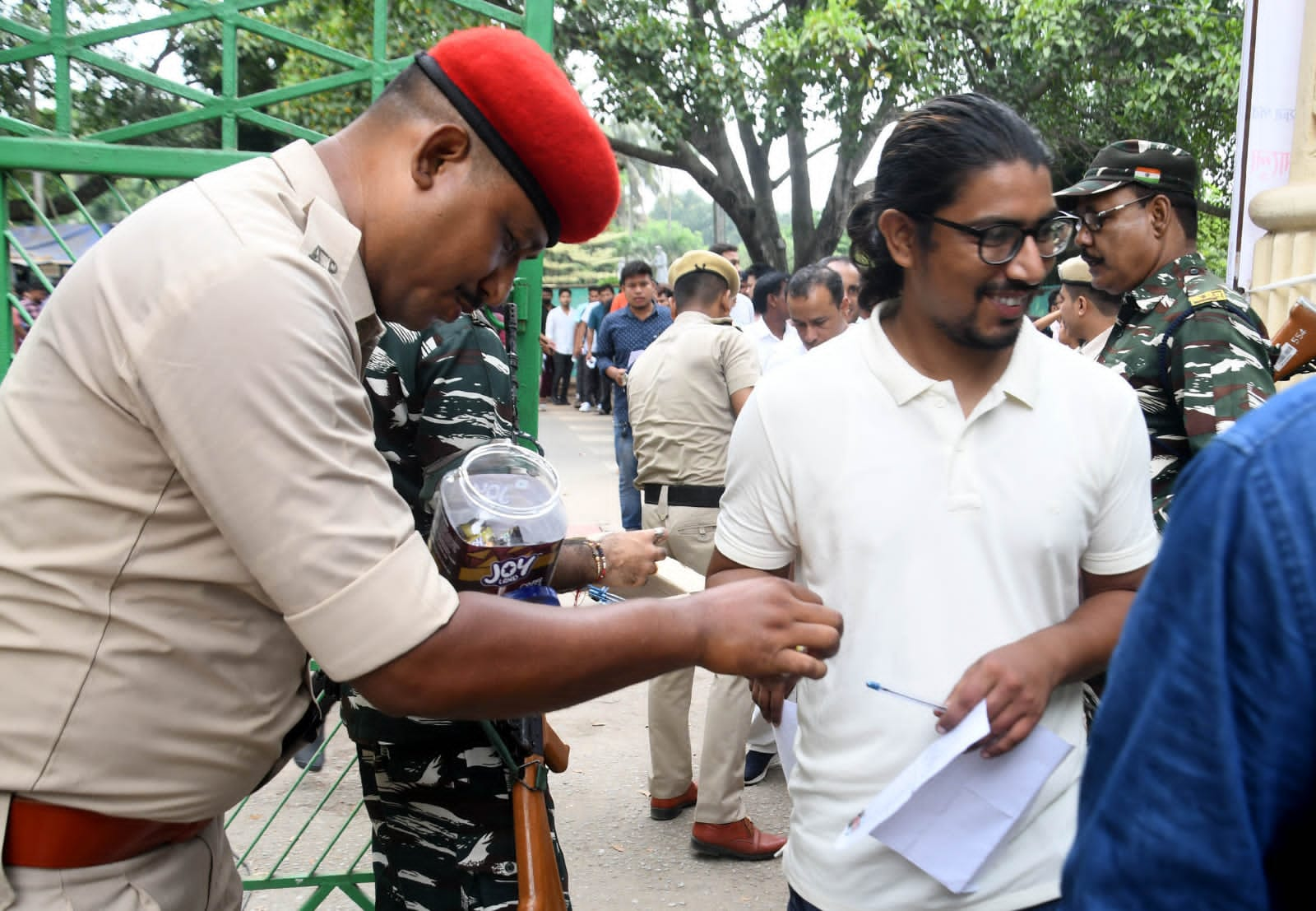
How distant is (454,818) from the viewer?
2387 millimetres

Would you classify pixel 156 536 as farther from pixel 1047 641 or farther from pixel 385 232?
pixel 1047 641

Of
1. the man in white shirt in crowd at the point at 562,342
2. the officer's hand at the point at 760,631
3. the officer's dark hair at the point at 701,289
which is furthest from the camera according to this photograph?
the man in white shirt in crowd at the point at 562,342

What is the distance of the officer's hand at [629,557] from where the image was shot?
7.78 feet

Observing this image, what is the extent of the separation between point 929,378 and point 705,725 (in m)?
2.84

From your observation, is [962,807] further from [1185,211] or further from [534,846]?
[1185,211]

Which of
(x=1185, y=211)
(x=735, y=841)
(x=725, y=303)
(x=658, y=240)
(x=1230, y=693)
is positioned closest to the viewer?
(x=1230, y=693)

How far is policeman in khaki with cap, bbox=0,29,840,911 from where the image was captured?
4.22ft

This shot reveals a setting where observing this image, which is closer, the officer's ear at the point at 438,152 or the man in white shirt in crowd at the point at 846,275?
the officer's ear at the point at 438,152

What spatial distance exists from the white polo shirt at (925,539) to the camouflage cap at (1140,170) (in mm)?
1700

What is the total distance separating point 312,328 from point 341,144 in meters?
0.46

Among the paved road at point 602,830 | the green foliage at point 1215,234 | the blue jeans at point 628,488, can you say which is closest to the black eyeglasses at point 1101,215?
the paved road at point 602,830

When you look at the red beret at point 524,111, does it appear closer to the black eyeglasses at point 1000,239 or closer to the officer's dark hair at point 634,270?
the black eyeglasses at point 1000,239

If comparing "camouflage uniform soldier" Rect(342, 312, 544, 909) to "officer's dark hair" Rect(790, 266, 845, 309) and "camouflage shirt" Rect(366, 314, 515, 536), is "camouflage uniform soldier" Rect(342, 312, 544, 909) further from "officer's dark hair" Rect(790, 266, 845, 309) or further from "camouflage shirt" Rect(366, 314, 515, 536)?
"officer's dark hair" Rect(790, 266, 845, 309)

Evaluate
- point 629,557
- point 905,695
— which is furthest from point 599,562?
point 905,695
